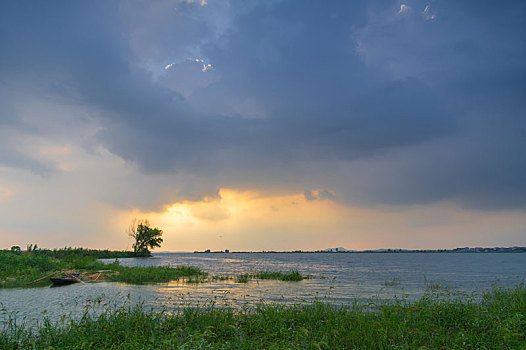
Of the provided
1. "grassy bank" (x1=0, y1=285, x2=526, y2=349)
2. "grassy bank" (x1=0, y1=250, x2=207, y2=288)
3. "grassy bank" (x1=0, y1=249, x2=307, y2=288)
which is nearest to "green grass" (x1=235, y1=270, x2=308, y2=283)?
"grassy bank" (x1=0, y1=249, x2=307, y2=288)

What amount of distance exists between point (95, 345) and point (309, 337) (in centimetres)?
735

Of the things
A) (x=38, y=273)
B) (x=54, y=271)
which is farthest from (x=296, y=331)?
(x=54, y=271)

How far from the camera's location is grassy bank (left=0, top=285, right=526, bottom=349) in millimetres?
9891

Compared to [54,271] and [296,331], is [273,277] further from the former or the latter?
[296,331]

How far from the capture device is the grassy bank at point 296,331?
32.4 feet

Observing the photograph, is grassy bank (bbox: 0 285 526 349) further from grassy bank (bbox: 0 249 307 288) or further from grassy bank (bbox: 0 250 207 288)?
grassy bank (bbox: 0 249 307 288)

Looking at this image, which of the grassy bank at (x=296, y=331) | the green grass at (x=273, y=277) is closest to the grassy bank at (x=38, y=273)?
the green grass at (x=273, y=277)

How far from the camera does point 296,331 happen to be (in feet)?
35.2

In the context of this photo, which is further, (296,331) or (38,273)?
(38,273)

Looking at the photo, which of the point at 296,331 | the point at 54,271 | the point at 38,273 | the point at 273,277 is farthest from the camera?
the point at 273,277

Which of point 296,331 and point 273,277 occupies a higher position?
point 296,331

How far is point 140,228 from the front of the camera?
5037 inches

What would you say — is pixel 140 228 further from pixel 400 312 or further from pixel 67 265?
pixel 400 312

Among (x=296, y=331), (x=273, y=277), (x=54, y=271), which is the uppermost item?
(x=296, y=331)
